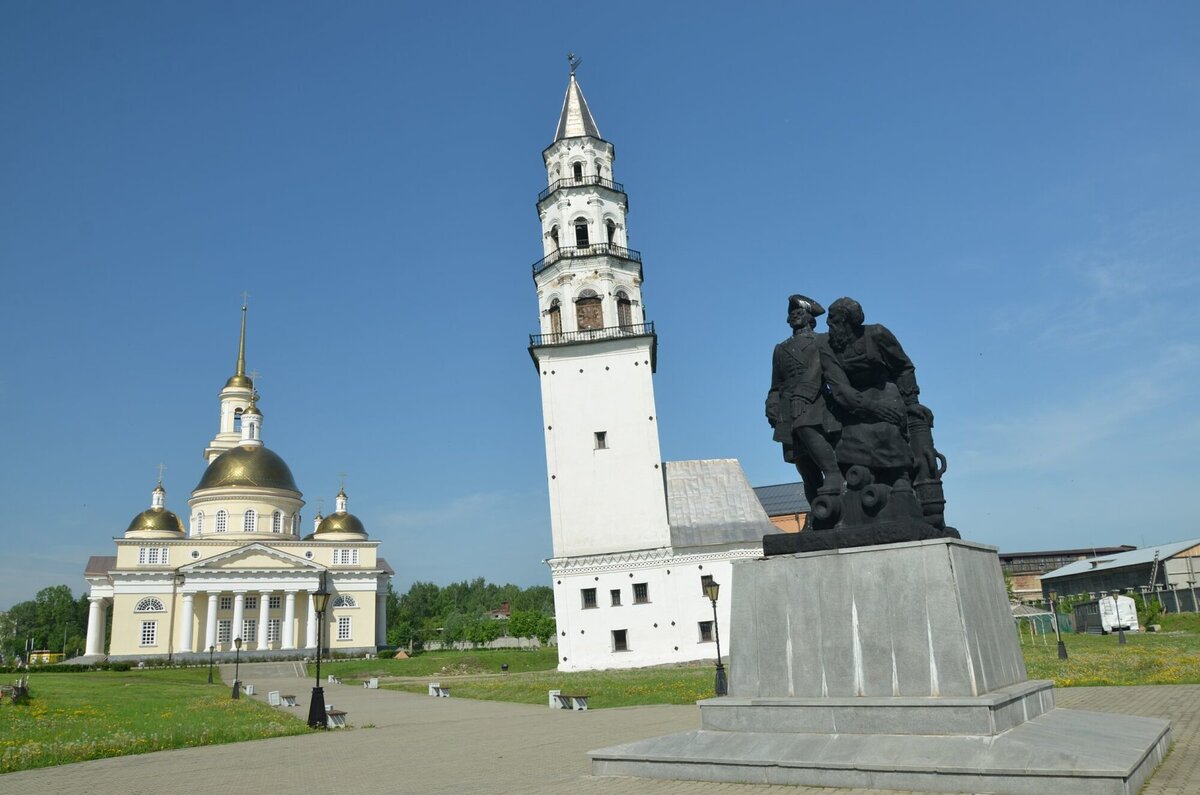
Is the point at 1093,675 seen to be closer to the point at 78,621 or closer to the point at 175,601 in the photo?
the point at 175,601

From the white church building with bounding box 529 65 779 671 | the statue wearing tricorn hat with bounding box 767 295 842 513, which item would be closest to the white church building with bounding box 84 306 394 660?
the white church building with bounding box 529 65 779 671

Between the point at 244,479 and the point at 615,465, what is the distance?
1729 inches

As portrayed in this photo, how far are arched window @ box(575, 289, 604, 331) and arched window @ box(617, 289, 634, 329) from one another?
1035mm

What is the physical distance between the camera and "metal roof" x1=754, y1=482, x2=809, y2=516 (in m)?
69.3

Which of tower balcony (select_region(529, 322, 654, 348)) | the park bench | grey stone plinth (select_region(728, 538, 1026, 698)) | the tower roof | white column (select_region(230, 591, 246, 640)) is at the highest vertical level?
the tower roof

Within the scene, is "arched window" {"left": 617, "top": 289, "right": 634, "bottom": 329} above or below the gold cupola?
above

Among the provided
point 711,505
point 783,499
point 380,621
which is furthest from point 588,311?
point 380,621

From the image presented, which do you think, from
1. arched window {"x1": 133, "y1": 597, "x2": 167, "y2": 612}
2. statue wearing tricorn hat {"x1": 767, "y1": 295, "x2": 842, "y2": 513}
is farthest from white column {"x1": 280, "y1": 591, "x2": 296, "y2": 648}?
statue wearing tricorn hat {"x1": 767, "y1": 295, "x2": 842, "y2": 513}

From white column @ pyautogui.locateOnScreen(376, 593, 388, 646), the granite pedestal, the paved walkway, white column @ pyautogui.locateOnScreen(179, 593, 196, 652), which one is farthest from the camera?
white column @ pyautogui.locateOnScreen(376, 593, 388, 646)

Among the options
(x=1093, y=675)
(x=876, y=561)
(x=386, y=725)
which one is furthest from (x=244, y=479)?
(x=876, y=561)

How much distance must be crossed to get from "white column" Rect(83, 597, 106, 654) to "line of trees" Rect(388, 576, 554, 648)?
30289 millimetres

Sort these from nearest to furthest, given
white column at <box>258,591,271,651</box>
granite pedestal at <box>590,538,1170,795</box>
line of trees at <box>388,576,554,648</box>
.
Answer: granite pedestal at <box>590,538,1170,795</box> < white column at <box>258,591,271,651</box> < line of trees at <box>388,576,554,648</box>

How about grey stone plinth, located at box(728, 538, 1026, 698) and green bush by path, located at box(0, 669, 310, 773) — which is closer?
grey stone plinth, located at box(728, 538, 1026, 698)

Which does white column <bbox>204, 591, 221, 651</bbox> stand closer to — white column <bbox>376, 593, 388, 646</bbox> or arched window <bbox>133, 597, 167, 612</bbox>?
arched window <bbox>133, 597, 167, 612</bbox>
